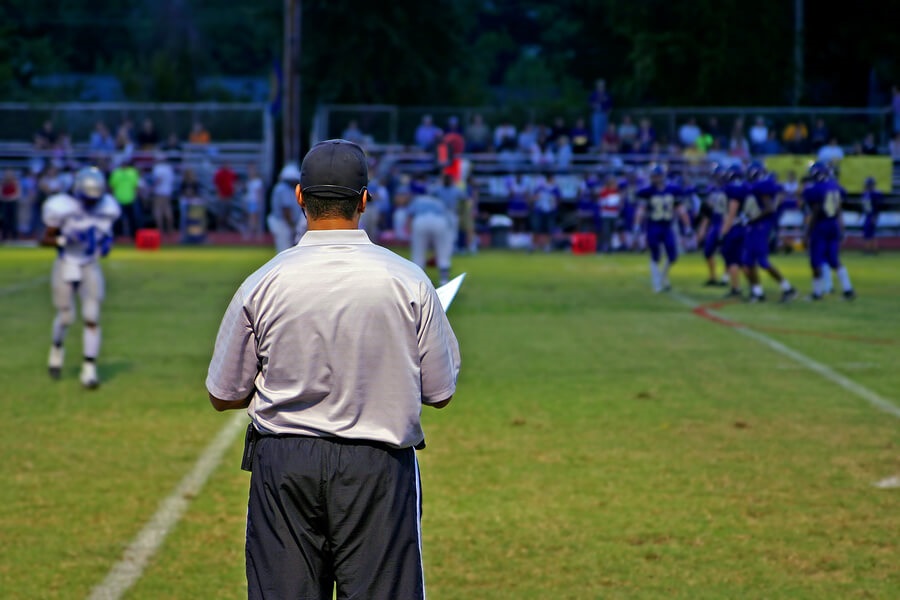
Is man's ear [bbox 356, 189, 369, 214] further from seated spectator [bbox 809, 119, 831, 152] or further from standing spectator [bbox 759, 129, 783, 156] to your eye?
seated spectator [bbox 809, 119, 831, 152]

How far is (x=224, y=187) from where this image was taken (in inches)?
1508

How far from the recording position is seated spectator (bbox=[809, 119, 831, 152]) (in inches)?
1489

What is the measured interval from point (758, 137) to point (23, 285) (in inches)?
834

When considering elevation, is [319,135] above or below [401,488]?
above

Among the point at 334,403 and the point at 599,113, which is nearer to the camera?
the point at 334,403

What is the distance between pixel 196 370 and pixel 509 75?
215ft

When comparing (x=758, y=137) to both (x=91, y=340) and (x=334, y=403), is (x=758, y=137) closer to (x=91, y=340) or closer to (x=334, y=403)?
(x=91, y=340)

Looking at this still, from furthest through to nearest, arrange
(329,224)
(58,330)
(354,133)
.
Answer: (354,133) < (58,330) < (329,224)

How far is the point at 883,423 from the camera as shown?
10.5 metres

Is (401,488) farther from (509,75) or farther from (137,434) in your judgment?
(509,75)

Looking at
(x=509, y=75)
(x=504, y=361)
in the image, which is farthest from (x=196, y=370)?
(x=509, y=75)

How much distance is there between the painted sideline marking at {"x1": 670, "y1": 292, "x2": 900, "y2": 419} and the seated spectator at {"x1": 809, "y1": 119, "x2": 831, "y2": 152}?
2019 centimetres

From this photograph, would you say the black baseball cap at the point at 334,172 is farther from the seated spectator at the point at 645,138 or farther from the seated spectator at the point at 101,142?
the seated spectator at the point at 101,142

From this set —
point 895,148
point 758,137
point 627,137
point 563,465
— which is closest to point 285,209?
point 563,465
